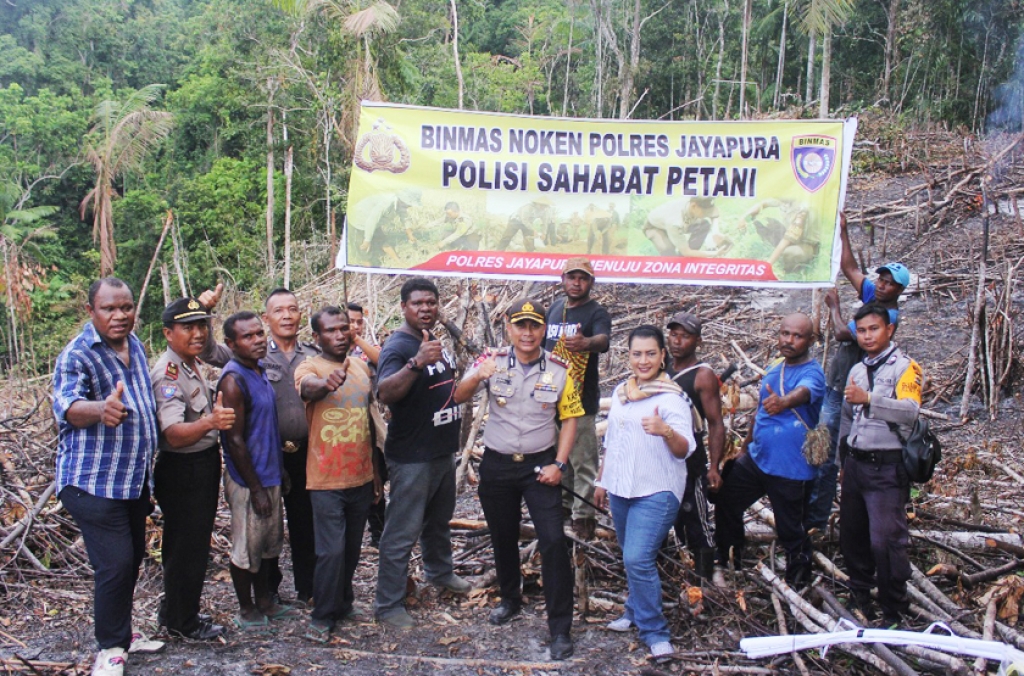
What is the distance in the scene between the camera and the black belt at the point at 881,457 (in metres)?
4.37

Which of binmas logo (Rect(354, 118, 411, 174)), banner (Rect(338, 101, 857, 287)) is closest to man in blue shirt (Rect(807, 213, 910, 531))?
banner (Rect(338, 101, 857, 287))

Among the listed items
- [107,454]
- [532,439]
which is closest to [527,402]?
[532,439]

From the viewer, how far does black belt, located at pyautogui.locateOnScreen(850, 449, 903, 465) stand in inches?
172

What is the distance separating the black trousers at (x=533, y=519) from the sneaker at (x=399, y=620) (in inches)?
22.3

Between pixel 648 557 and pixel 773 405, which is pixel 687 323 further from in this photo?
pixel 648 557

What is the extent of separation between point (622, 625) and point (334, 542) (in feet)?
5.58

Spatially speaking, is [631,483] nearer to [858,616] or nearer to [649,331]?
[649,331]

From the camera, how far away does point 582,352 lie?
5391mm

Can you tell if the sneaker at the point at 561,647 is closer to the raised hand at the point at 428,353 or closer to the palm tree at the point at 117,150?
the raised hand at the point at 428,353

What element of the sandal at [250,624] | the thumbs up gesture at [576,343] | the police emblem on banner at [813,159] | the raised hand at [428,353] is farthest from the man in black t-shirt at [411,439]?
the police emblem on banner at [813,159]

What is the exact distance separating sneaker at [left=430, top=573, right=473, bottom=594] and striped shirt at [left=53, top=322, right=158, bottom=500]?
1.97 m

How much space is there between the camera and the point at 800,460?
15.9 feet

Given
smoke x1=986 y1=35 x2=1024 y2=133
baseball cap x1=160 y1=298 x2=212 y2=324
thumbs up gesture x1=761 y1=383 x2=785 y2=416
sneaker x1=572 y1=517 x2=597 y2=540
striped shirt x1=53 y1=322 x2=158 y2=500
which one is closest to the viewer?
striped shirt x1=53 y1=322 x2=158 y2=500

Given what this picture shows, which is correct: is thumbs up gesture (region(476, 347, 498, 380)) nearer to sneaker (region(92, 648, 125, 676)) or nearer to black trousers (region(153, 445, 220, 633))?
black trousers (region(153, 445, 220, 633))
